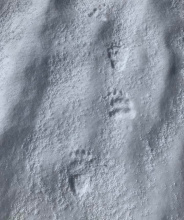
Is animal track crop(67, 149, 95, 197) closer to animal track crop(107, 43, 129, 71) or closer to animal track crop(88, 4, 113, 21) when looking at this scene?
animal track crop(107, 43, 129, 71)

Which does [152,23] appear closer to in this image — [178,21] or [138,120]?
[178,21]

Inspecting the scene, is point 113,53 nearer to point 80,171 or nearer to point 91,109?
point 91,109

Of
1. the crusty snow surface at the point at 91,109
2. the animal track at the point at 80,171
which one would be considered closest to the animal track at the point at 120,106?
the crusty snow surface at the point at 91,109

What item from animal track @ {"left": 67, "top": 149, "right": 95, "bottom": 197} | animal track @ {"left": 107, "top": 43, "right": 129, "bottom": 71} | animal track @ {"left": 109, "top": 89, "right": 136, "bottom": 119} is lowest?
animal track @ {"left": 67, "top": 149, "right": 95, "bottom": 197}

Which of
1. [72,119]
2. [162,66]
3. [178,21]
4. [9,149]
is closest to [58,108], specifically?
[72,119]

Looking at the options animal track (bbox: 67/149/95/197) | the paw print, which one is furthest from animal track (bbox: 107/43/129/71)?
animal track (bbox: 67/149/95/197)

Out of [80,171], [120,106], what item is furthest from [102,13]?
[80,171]

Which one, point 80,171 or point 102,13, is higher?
point 102,13
